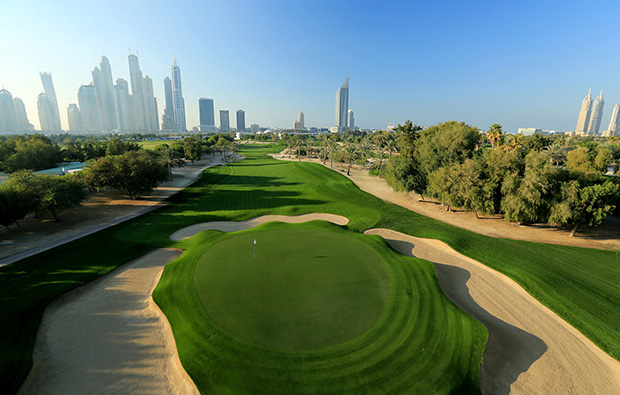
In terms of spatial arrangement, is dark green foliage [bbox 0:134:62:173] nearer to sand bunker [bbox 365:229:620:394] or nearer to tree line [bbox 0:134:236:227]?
tree line [bbox 0:134:236:227]

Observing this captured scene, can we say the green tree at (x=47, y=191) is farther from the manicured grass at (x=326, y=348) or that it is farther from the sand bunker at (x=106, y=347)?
the manicured grass at (x=326, y=348)

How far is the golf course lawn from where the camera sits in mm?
11609

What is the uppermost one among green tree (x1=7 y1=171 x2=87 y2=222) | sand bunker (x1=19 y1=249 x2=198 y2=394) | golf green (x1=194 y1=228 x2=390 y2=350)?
green tree (x1=7 y1=171 x2=87 y2=222)

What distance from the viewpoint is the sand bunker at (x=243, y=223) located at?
103 ft

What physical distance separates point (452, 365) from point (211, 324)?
12.9 metres

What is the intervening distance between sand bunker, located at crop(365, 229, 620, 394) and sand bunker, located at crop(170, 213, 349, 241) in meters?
17.6

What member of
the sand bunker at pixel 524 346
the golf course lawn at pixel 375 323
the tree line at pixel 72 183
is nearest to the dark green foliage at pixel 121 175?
the tree line at pixel 72 183

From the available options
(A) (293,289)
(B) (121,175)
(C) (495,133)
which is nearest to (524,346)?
(A) (293,289)

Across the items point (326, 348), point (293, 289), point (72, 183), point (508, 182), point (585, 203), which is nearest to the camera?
point (326, 348)

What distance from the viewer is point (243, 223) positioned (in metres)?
35.5

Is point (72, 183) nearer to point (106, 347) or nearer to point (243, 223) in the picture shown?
point (243, 223)

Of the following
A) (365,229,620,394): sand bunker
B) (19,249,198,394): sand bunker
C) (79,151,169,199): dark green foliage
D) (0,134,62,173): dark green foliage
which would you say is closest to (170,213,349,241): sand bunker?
(19,249,198,394): sand bunker

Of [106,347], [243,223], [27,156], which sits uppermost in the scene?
[27,156]

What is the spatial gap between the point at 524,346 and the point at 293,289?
14.7 m
